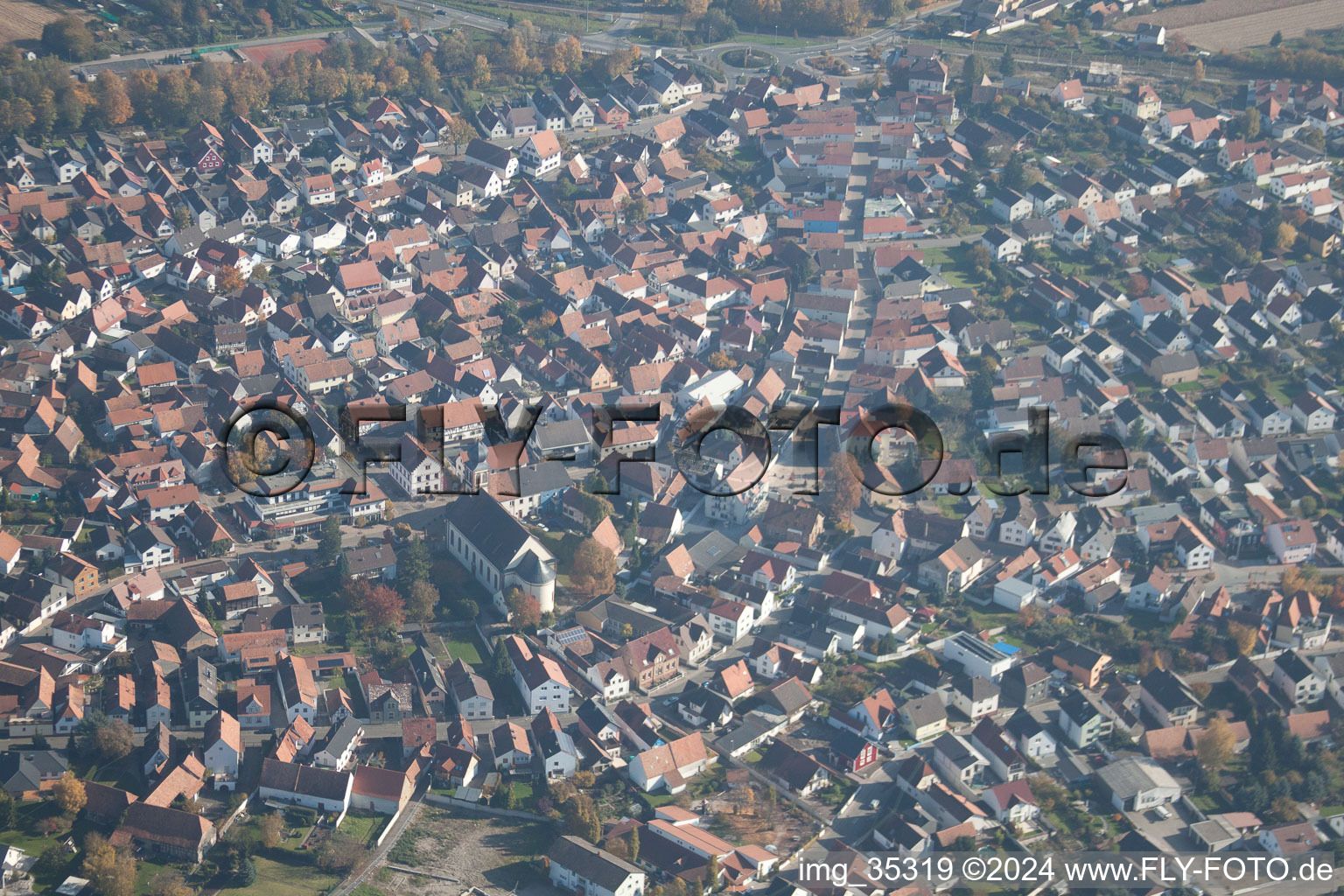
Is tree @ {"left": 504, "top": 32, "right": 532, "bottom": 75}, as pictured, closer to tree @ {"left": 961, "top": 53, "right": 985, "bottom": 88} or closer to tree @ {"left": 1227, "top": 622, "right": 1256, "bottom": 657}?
tree @ {"left": 961, "top": 53, "right": 985, "bottom": 88}

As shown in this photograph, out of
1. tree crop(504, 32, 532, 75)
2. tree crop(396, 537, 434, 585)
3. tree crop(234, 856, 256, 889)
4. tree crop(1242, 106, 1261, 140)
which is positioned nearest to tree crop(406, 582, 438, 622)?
tree crop(396, 537, 434, 585)

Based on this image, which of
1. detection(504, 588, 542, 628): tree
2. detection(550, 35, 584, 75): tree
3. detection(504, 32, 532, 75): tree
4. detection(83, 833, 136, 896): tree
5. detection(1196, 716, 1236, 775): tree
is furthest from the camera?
detection(550, 35, 584, 75): tree

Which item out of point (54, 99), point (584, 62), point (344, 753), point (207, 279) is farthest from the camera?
point (584, 62)

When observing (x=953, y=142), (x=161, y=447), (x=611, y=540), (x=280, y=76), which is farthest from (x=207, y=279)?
(x=953, y=142)

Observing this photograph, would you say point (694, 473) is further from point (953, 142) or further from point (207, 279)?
point (953, 142)

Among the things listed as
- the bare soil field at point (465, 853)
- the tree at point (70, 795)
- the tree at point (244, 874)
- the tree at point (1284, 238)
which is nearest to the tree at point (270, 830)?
the tree at point (244, 874)
